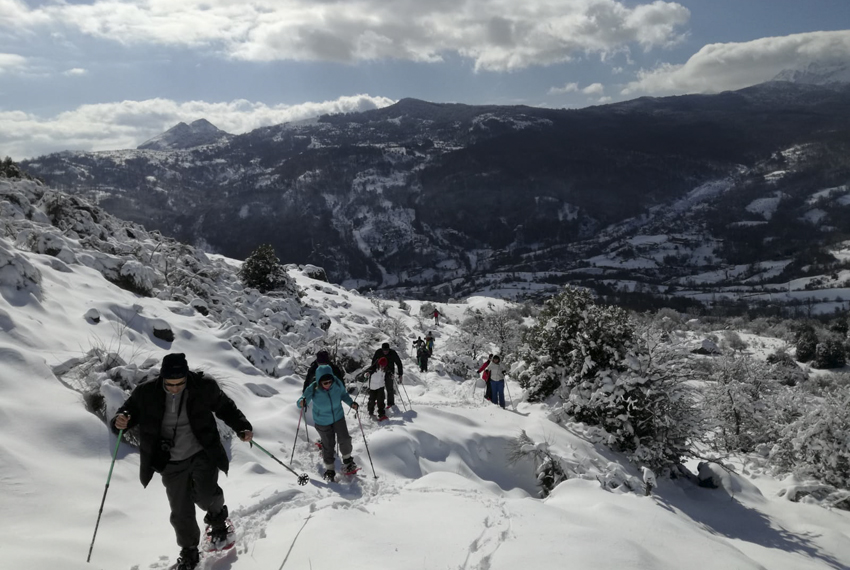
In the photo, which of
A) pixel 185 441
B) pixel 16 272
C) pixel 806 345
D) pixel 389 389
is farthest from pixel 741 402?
pixel 806 345

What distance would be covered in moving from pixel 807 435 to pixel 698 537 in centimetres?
912

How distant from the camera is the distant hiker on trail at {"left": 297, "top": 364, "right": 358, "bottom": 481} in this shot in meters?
6.56

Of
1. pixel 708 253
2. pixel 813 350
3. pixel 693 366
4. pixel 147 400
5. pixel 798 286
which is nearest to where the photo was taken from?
pixel 147 400

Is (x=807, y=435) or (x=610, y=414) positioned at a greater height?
(x=610, y=414)

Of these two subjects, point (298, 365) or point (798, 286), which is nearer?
point (298, 365)

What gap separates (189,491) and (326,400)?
2.50 metres

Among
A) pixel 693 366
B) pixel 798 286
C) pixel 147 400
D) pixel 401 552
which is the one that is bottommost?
pixel 798 286

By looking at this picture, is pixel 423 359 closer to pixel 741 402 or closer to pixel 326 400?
pixel 326 400

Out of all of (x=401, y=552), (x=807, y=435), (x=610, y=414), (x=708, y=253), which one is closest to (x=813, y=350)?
(x=807, y=435)

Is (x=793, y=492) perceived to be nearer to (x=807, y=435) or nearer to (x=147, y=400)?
(x=807, y=435)

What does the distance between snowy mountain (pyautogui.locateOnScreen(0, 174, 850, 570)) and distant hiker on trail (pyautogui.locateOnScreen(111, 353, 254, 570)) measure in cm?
37

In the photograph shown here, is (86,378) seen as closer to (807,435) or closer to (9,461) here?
(9,461)

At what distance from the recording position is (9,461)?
4453 mm

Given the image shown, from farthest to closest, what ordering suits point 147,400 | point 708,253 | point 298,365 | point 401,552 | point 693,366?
point 708,253, point 298,365, point 693,366, point 401,552, point 147,400
